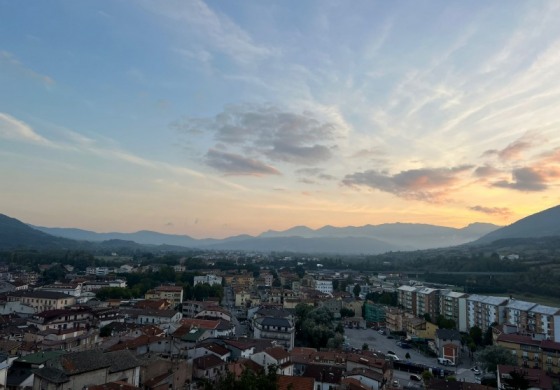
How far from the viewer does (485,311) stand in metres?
34.7

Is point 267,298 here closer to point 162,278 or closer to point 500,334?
point 162,278

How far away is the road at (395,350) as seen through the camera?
2304 centimetres

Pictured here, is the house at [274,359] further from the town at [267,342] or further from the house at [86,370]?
the house at [86,370]

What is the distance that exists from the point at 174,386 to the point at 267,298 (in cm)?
2923

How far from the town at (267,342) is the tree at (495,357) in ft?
0.17

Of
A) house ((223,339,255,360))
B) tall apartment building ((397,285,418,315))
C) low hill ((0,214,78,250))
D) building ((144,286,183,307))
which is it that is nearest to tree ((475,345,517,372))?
house ((223,339,255,360))

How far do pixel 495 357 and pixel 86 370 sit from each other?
19.3m

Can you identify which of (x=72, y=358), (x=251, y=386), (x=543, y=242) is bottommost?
(x=72, y=358)

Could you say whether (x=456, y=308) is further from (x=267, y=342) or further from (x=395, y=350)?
(x=267, y=342)

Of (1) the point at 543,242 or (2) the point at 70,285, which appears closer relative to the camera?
(2) the point at 70,285

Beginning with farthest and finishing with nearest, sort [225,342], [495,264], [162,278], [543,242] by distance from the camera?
1. [543,242]
2. [495,264]
3. [162,278]
4. [225,342]

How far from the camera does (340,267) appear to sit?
9981 centimetres

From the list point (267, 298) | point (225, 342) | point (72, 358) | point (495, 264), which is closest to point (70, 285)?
point (267, 298)

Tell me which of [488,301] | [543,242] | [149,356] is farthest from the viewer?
[543,242]
